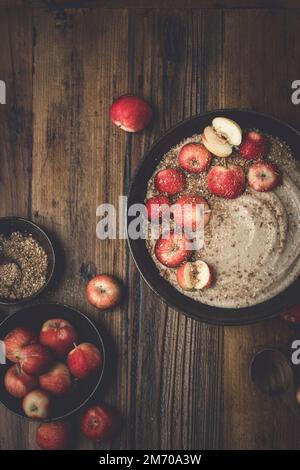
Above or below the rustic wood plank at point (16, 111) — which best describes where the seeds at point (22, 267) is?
below

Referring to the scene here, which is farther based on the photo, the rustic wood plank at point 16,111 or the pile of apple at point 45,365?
the rustic wood plank at point 16,111

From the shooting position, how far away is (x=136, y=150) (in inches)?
55.1

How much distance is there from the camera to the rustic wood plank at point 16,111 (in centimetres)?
142

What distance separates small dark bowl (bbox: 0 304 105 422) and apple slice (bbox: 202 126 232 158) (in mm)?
514

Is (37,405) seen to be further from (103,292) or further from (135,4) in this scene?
(135,4)

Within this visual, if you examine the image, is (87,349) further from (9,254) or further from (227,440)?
(227,440)

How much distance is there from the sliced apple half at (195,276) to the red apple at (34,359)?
379 millimetres

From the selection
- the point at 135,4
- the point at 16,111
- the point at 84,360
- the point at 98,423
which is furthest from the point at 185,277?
the point at 135,4

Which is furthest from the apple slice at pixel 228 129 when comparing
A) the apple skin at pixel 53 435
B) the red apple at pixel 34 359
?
the apple skin at pixel 53 435

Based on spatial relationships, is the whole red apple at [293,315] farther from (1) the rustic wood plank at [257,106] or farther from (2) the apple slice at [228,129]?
(2) the apple slice at [228,129]

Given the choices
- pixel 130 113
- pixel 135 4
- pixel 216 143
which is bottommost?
pixel 216 143

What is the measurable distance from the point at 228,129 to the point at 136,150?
10.1 inches

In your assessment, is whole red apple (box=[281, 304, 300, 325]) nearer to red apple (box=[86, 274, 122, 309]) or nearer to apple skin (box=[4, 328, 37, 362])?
red apple (box=[86, 274, 122, 309])

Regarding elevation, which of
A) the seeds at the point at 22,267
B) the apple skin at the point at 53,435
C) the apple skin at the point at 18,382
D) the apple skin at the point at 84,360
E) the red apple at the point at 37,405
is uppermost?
the seeds at the point at 22,267
